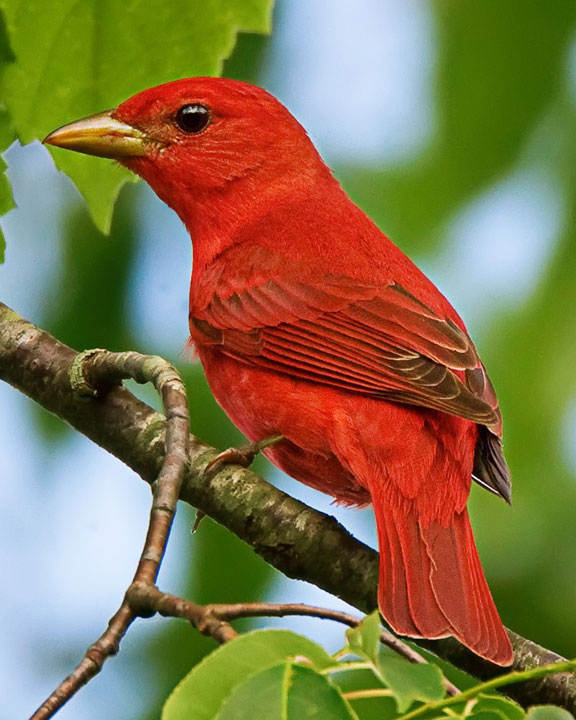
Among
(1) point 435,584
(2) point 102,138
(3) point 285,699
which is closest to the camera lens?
(3) point 285,699

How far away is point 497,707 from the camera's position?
5.82 ft

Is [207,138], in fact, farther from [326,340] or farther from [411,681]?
[411,681]

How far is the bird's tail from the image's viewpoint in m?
3.05

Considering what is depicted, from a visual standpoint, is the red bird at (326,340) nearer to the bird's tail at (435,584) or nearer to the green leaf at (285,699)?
the bird's tail at (435,584)

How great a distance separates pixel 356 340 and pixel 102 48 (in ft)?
3.97

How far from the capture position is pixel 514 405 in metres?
4.51

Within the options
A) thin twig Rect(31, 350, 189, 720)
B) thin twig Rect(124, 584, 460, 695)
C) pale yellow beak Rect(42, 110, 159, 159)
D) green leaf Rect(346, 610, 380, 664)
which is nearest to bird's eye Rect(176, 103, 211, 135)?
pale yellow beak Rect(42, 110, 159, 159)

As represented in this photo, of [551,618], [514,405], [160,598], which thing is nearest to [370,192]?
[514,405]

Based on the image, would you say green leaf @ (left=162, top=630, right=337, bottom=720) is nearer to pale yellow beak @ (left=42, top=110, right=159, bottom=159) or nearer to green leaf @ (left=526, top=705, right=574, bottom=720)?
green leaf @ (left=526, top=705, right=574, bottom=720)

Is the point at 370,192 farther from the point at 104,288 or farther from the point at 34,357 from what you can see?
the point at 34,357

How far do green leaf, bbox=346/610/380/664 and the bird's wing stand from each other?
5.58 feet

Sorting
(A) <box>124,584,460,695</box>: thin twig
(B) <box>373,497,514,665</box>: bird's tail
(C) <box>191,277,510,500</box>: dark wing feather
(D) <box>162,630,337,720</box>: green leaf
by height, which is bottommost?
(B) <box>373,497,514,665</box>: bird's tail

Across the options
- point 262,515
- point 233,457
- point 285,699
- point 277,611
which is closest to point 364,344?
point 233,457

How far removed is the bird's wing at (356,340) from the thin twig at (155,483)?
68 centimetres
